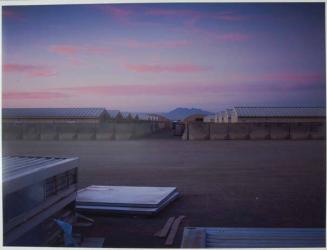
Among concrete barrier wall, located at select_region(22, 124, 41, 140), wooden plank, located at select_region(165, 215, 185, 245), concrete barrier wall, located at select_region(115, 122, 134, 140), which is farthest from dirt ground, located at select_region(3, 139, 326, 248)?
concrete barrier wall, located at select_region(22, 124, 41, 140)

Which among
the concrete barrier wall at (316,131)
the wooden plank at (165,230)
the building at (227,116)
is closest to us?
the wooden plank at (165,230)

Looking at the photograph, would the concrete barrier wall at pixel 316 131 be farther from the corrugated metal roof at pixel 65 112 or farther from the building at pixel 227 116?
the corrugated metal roof at pixel 65 112

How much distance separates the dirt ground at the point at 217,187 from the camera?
5.39 meters

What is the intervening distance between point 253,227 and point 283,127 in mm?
17317

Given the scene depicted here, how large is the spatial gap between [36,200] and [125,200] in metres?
2.01

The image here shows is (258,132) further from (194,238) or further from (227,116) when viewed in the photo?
(194,238)

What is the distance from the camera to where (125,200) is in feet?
20.0

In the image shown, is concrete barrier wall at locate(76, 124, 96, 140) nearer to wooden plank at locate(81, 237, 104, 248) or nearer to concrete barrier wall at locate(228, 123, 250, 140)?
concrete barrier wall at locate(228, 123, 250, 140)

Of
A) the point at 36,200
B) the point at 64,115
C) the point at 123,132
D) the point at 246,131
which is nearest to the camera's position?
the point at 36,200

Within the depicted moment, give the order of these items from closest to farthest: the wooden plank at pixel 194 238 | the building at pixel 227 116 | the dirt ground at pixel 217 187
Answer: the wooden plank at pixel 194 238, the dirt ground at pixel 217 187, the building at pixel 227 116

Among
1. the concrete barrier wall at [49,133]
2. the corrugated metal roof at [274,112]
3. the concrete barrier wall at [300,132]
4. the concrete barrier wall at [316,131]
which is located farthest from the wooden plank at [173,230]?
the corrugated metal roof at [274,112]

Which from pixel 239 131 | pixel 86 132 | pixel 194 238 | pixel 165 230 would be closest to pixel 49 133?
pixel 86 132

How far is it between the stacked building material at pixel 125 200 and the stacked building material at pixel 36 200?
67 centimetres

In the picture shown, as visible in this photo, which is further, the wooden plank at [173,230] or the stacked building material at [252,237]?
the wooden plank at [173,230]
